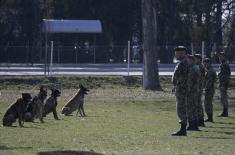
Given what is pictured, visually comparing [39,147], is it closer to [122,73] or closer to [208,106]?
[208,106]

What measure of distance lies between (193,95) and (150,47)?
20893 mm

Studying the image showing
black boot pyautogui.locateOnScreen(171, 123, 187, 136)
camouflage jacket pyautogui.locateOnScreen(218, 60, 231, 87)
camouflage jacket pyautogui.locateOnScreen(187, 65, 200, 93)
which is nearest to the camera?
black boot pyautogui.locateOnScreen(171, 123, 187, 136)

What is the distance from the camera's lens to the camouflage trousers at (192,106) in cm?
2098

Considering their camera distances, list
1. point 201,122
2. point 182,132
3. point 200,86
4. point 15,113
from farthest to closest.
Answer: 1. point 201,122
2. point 200,86
3. point 15,113
4. point 182,132


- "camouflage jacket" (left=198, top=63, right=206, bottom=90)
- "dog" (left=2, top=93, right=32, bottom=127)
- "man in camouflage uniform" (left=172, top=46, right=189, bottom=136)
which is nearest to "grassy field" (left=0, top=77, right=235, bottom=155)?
"dog" (left=2, top=93, right=32, bottom=127)

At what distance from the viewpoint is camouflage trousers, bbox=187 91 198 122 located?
21.0 meters

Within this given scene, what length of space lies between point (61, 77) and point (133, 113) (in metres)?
17.5

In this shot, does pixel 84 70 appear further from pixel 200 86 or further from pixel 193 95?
pixel 193 95

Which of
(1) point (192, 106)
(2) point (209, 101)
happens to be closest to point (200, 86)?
(1) point (192, 106)

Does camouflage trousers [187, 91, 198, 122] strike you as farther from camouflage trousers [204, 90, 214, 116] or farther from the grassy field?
camouflage trousers [204, 90, 214, 116]

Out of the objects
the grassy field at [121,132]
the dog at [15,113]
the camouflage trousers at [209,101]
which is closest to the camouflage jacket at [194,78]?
the grassy field at [121,132]

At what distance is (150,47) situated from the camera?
41938 millimetres

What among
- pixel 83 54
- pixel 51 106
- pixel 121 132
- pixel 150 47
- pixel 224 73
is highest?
pixel 150 47

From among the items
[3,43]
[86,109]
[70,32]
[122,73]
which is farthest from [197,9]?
[86,109]
